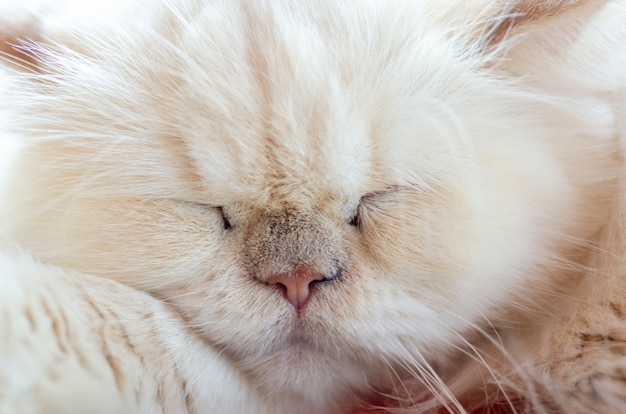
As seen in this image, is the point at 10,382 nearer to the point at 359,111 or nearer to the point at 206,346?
the point at 206,346

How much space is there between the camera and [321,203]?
0.81 meters

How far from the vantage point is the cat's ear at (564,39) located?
0.81 meters

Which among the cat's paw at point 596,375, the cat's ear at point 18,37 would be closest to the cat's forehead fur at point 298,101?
the cat's ear at point 18,37

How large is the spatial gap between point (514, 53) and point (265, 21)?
1.19 ft

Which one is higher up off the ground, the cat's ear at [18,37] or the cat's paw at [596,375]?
the cat's ear at [18,37]

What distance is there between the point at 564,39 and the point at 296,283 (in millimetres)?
500

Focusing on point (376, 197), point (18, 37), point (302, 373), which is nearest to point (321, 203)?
point (376, 197)

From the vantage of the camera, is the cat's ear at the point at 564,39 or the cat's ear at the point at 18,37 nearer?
the cat's ear at the point at 564,39

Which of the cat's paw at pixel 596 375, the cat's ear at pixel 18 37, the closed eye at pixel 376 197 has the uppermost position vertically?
the cat's ear at pixel 18 37

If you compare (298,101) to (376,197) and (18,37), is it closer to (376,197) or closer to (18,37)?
(376,197)

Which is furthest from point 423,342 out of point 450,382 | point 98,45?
point 98,45

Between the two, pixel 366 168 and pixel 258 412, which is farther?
pixel 258 412

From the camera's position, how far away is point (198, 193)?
2.70 ft

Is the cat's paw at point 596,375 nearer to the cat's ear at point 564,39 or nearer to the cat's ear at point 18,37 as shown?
the cat's ear at point 564,39
